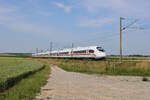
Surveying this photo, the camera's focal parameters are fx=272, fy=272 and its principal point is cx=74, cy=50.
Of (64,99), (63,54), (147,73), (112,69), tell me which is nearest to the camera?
(64,99)

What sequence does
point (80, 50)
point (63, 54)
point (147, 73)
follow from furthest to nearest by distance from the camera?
point (63, 54), point (80, 50), point (147, 73)

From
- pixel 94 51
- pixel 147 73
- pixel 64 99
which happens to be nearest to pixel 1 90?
pixel 64 99

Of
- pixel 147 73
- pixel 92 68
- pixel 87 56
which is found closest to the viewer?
pixel 147 73

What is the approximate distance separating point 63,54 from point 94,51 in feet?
76.4

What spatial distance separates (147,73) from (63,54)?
1730 inches

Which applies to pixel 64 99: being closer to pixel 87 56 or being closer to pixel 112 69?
pixel 112 69

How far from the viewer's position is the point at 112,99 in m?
11.9

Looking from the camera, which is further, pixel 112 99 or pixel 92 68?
pixel 92 68

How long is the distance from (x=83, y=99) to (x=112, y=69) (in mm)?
23795

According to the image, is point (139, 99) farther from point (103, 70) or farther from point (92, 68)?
point (92, 68)

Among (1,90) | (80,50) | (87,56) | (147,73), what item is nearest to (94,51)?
(87,56)

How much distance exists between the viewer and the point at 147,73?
30.8m

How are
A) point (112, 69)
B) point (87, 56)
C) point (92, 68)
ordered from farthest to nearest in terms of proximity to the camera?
1. point (87, 56)
2. point (92, 68)
3. point (112, 69)

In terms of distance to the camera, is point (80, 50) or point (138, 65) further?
point (80, 50)
